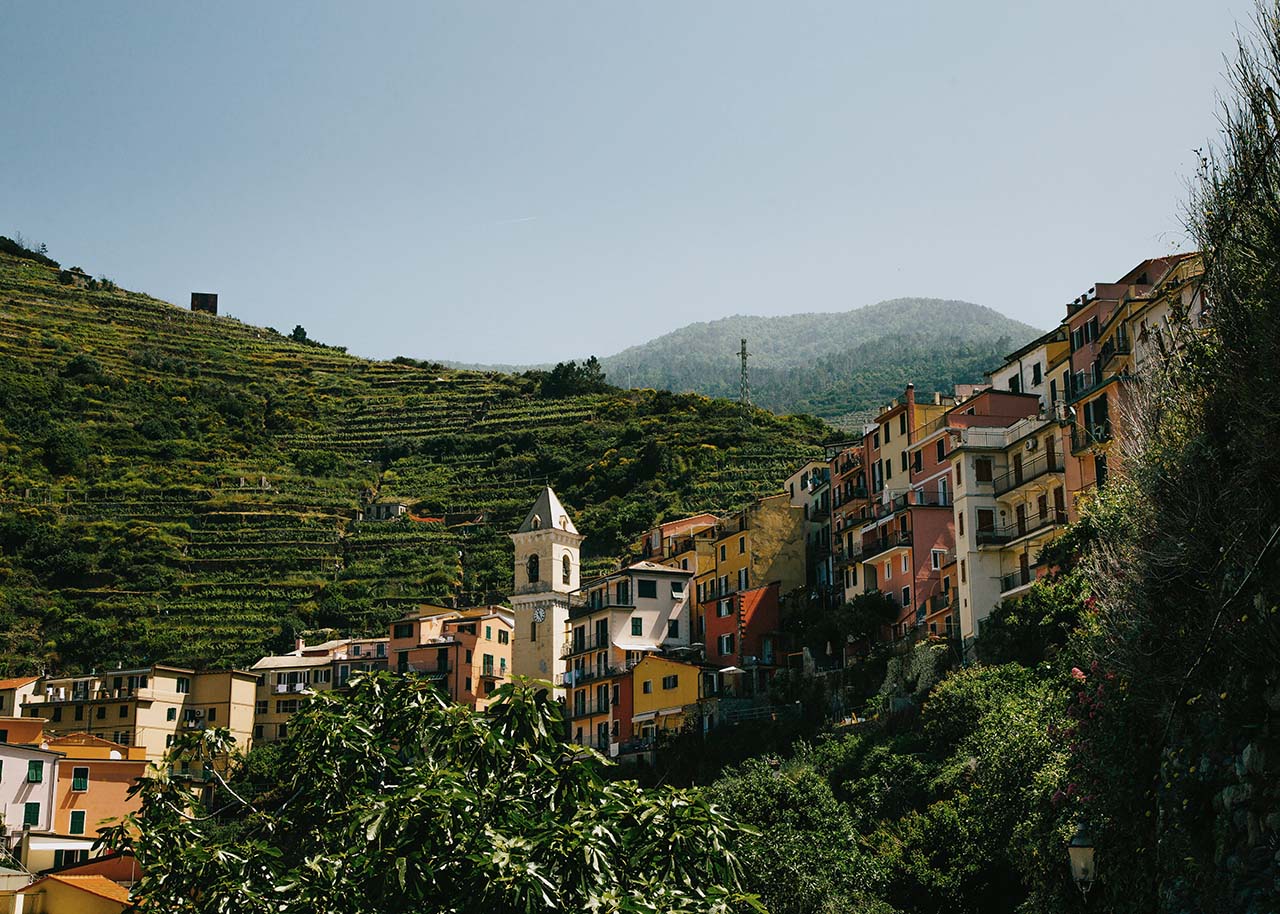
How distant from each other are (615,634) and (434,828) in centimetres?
5496

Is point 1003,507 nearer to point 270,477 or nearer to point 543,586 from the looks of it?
point 543,586

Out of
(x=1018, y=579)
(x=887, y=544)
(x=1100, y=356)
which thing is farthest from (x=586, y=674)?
(x=1100, y=356)

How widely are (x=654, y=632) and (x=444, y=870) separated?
55950mm

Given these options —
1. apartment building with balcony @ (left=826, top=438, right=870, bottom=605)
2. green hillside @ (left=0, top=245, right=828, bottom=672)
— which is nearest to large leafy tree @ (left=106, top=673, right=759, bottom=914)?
apartment building with balcony @ (left=826, top=438, right=870, bottom=605)

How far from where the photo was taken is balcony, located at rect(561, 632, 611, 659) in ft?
A: 229

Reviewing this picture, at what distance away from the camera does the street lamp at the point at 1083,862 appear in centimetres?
1767

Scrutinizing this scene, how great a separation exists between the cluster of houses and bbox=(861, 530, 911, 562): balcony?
0.41 ft

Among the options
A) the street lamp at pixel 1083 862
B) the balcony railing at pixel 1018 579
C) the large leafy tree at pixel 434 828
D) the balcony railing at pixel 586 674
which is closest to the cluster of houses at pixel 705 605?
the balcony railing at pixel 1018 579

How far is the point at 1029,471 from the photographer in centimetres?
4919

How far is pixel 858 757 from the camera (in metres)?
48.2

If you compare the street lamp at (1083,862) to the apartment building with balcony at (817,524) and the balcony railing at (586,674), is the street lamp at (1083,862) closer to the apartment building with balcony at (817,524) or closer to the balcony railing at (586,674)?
the apartment building with balcony at (817,524)

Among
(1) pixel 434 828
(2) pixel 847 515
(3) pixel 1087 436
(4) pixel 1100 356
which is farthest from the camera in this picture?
(2) pixel 847 515

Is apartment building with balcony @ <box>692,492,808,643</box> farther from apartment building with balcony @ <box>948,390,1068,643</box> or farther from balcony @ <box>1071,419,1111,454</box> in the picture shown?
balcony @ <box>1071,419,1111,454</box>

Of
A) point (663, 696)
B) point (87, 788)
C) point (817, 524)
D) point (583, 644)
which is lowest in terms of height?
point (87, 788)
